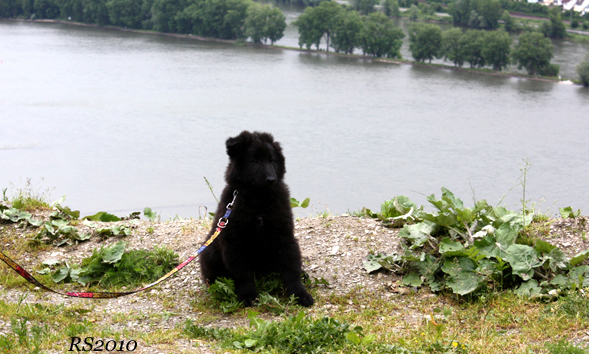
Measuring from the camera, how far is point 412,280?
6059 millimetres

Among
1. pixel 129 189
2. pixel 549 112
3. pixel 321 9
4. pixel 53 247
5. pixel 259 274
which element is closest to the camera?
pixel 259 274

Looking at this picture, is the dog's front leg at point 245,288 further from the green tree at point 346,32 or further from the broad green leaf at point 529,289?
the green tree at point 346,32

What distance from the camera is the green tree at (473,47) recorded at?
267 feet

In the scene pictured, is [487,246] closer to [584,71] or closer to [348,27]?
[584,71]

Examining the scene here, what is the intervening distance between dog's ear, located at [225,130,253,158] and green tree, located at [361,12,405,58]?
8502 cm

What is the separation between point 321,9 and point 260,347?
3686 inches

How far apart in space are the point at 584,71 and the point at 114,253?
81392 mm

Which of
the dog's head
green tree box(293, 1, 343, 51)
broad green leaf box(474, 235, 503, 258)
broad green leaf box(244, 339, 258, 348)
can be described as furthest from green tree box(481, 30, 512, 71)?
broad green leaf box(244, 339, 258, 348)

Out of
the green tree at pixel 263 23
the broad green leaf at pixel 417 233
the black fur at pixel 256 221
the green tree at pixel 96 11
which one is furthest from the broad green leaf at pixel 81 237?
the green tree at pixel 96 11

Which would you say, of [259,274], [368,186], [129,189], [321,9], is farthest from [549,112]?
[259,274]

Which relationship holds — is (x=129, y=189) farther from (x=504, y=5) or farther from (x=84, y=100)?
(x=504, y=5)

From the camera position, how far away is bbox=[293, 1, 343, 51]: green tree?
300 feet

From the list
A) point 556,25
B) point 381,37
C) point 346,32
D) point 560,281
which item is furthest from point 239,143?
point 556,25

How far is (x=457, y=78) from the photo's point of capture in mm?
80500
